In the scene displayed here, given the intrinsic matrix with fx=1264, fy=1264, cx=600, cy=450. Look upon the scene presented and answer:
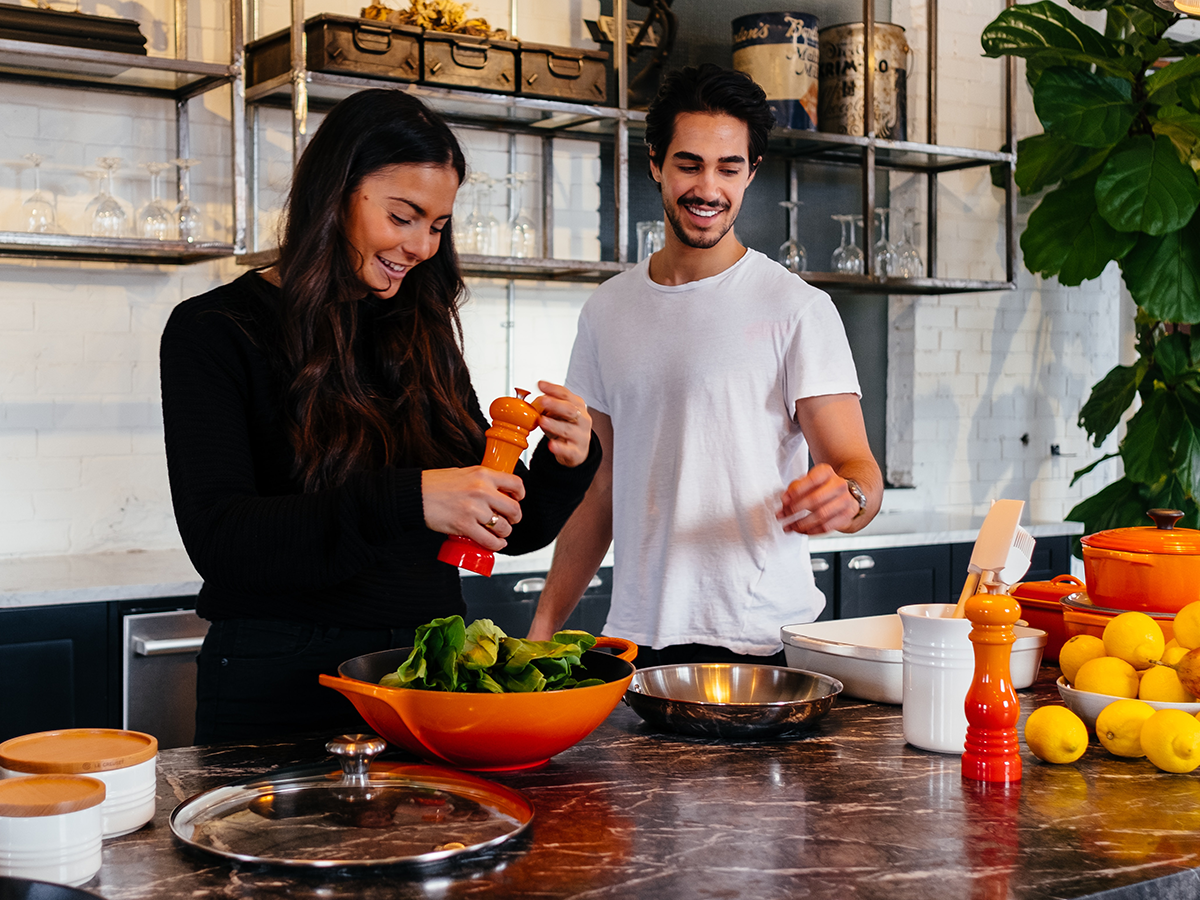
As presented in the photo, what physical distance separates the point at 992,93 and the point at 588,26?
6.12 ft

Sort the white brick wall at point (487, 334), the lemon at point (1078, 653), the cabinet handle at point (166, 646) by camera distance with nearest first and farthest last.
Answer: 1. the lemon at point (1078, 653)
2. the cabinet handle at point (166, 646)
3. the white brick wall at point (487, 334)

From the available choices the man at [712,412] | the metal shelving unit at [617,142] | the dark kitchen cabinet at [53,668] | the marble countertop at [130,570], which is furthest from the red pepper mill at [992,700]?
the metal shelving unit at [617,142]

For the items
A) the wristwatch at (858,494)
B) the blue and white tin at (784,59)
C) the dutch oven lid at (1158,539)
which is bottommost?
the dutch oven lid at (1158,539)

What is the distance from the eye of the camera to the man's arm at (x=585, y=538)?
2.46 meters

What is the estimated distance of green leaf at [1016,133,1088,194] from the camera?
438 centimetres

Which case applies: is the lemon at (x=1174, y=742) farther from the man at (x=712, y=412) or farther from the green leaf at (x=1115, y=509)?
the green leaf at (x=1115, y=509)

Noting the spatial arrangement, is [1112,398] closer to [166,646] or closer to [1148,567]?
[1148,567]

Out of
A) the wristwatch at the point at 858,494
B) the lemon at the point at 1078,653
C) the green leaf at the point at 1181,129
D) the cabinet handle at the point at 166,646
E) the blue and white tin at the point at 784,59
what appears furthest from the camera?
the blue and white tin at the point at 784,59

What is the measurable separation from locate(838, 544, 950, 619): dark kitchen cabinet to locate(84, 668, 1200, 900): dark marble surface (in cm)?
250

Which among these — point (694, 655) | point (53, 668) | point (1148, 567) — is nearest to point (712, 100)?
point (694, 655)

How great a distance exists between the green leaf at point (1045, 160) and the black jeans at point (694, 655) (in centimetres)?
276

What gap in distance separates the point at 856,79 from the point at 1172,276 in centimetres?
123

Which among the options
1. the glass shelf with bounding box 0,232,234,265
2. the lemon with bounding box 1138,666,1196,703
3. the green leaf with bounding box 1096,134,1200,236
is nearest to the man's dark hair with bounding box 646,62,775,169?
the lemon with bounding box 1138,666,1196,703

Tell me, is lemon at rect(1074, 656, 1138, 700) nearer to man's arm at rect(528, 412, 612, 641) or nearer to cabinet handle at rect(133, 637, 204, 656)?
man's arm at rect(528, 412, 612, 641)
